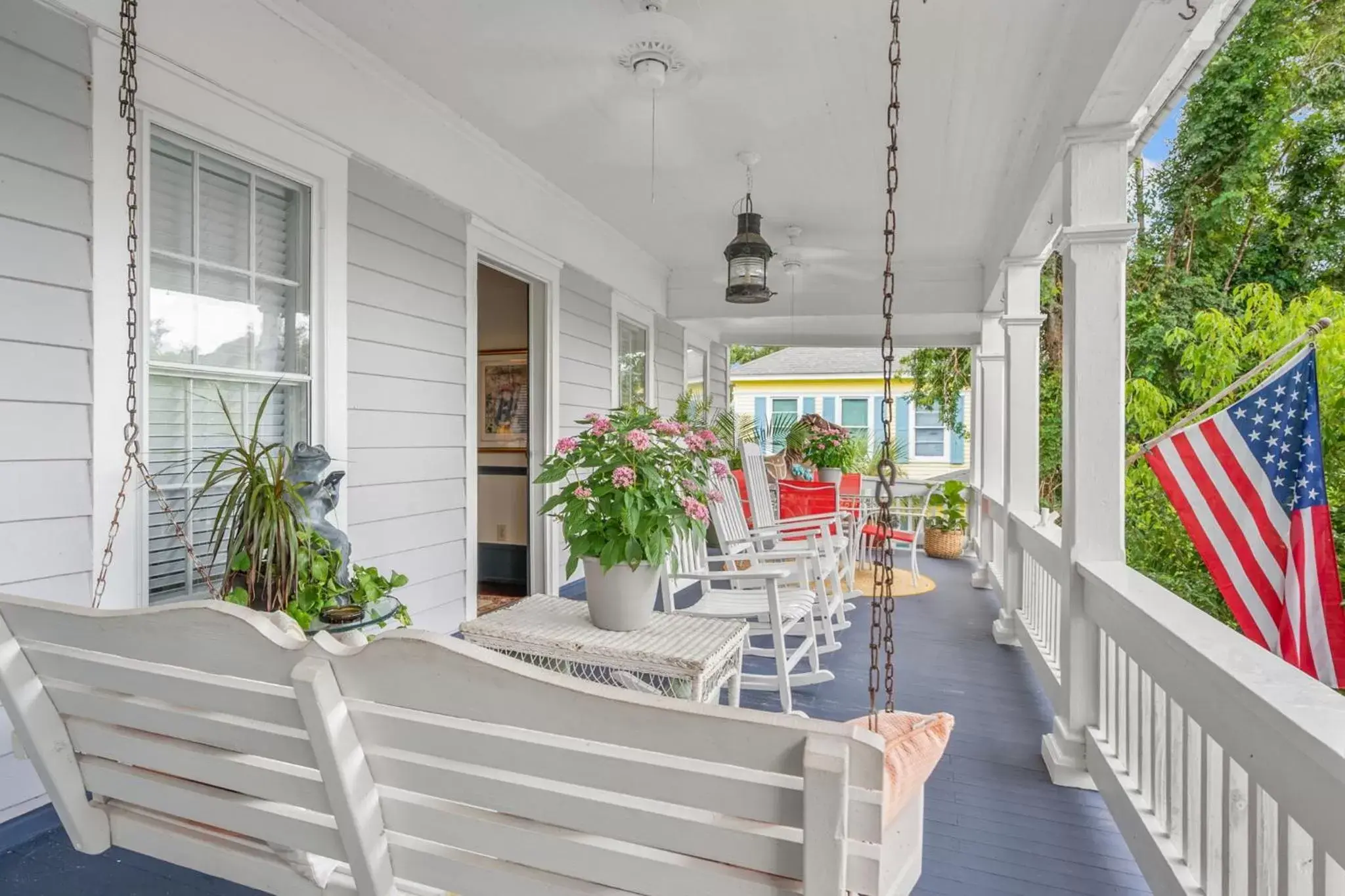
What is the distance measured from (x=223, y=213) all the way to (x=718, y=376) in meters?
7.20

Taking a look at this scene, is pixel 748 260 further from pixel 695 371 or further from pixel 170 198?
pixel 695 371

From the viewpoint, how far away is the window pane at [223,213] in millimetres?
2398

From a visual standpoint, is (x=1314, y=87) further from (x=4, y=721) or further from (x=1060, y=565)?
(x=4, y=721)

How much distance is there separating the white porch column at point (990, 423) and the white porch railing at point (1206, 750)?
10.7ft

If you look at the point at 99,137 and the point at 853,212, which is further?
the point at 853,212

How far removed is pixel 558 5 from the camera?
2.52 m

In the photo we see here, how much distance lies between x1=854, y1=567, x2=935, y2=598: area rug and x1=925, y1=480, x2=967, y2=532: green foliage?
118 centimetres

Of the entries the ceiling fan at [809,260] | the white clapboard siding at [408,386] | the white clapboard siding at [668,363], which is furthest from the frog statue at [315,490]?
the white clapboard siding at [668,363]

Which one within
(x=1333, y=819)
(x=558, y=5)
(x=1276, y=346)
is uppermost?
(x=558, y=5)

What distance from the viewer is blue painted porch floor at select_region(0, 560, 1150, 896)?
6.03 ft

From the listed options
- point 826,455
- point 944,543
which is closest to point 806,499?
point 826,455

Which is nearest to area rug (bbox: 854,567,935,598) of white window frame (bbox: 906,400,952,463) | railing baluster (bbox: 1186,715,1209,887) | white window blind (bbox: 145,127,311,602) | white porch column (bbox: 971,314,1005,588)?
white porch column (bbox: 971,314,1005,588)

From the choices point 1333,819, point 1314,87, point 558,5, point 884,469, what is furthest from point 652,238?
point 1314,87

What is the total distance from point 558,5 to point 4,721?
267 centimetres
